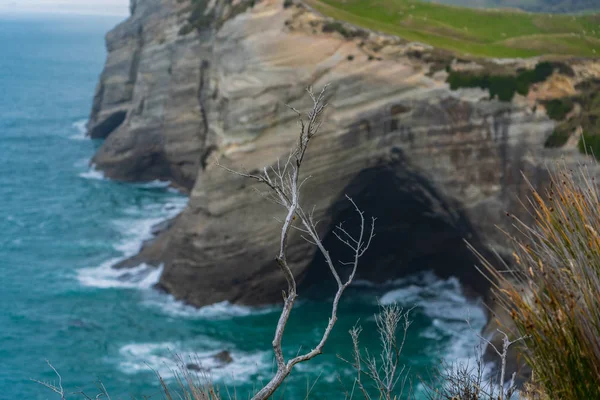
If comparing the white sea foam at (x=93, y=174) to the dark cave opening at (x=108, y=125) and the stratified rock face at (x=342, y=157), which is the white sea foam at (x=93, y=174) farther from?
the stratified rock face at (x=342, y=157)

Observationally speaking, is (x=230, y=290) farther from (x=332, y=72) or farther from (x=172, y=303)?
(x=332, y=72)

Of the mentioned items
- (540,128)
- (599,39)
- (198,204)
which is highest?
(599,39)

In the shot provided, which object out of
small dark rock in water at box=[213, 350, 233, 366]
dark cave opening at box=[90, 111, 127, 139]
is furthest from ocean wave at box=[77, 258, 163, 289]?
dark cave opening at box=[90, 111, 127, 139]

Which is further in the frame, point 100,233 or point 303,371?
point 100,233

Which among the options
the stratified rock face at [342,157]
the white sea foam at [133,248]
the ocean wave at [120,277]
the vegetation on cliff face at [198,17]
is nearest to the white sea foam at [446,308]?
the stratified rock face at [342,157]

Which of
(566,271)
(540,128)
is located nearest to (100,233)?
(540,128)

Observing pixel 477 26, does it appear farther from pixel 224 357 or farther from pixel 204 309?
pixel 224 357
